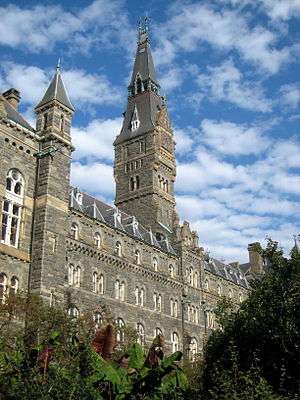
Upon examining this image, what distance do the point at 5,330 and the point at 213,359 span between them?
10753 mm

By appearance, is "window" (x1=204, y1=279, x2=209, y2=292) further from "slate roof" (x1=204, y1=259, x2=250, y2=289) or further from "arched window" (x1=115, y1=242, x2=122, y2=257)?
"arched window" (x1=115, y1=242, x2=122, y2=257)

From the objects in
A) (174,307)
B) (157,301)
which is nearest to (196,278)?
(174,307)

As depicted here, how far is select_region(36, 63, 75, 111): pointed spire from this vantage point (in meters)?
36.3

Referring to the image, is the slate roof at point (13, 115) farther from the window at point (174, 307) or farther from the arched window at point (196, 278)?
the arched window at point (196, 278)

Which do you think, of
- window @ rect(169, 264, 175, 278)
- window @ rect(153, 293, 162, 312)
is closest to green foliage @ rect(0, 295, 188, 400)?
window @ rect(153, 293, 162, 312)

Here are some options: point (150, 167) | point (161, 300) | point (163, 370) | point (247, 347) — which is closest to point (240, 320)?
point (247, 347)

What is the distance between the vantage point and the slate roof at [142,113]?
62781 mm

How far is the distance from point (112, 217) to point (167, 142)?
1813 centimetres

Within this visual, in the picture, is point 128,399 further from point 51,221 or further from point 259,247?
point 51,221

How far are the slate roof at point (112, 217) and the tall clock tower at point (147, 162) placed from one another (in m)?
2.87

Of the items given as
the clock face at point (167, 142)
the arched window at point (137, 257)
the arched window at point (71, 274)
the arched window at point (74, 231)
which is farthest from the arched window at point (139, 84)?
the arched window at point (71, 274)

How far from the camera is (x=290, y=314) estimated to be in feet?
80.5

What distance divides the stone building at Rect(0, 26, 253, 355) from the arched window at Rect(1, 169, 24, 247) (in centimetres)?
6

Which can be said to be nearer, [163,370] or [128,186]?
[163,370]
